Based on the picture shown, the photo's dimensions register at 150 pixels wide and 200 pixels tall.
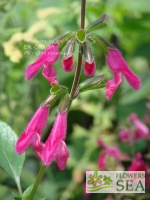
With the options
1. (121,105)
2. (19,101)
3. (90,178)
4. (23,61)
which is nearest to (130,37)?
(121,105)

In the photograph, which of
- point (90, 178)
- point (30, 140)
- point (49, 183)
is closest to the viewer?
point (30, 140)

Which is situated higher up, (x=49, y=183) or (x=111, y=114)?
(x=111, y=114)

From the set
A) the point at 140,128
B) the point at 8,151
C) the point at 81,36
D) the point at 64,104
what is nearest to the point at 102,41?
the point at 81,36

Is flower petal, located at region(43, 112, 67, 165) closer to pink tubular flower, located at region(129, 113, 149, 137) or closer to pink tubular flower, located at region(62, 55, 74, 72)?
pink tubular flower, located at region(62, 55, 74, 72)

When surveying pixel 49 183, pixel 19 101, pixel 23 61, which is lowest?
pixel 49 183

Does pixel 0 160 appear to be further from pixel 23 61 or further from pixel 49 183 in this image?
pixel 23 61

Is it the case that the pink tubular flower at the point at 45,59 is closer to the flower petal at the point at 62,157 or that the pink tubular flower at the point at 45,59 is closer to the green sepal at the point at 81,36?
the green sepal at the point at 81,36

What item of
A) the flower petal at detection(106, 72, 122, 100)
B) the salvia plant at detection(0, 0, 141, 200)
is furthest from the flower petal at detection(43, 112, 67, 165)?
the flower petal at detection(106, 72, 122, 100)
